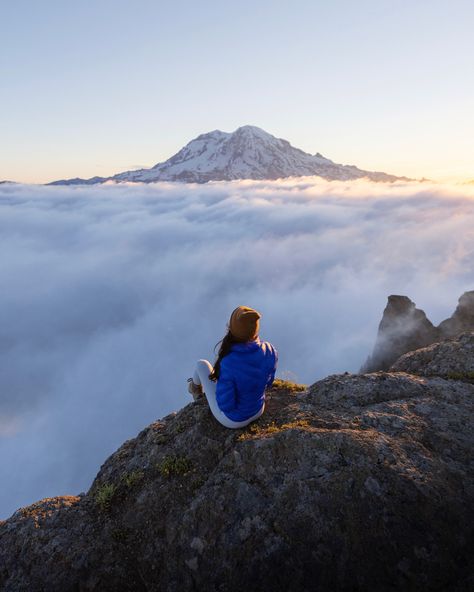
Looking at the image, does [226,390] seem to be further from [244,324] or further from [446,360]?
[446,360]

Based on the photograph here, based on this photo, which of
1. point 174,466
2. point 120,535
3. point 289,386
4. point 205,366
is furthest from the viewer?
point 289,386

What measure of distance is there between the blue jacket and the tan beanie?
0.23m

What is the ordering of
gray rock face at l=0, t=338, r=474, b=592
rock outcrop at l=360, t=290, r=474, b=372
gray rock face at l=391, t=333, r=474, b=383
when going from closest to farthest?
gray rock face at l=0, t=338, r=474, b=592
gray rock face at l=391, t=333, r=474, b=383
rock outcrop at l=360, t=290, r=474, b=372

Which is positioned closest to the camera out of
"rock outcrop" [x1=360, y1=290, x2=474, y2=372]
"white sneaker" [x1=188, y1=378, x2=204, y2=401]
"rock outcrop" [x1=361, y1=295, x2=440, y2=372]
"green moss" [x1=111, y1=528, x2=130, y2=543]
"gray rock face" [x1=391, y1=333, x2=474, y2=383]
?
"green moss" [x1=111, y1=528, x2=130, y2=543]

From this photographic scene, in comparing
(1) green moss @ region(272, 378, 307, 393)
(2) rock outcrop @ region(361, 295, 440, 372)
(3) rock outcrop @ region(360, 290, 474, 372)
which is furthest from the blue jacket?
(2) rock outcrop @ region(361, 295, 440, 372)

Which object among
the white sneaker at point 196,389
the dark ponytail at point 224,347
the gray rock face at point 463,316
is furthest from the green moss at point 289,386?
the gray rock face at point 463,316

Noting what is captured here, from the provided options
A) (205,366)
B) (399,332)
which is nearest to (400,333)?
(399,332)

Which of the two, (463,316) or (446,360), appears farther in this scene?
(463,316)

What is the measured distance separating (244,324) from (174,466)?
3440 mm

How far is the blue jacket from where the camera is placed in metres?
7.65

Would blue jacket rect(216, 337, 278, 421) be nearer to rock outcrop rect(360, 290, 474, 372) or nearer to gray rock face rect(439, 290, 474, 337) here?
gray rock face rect(439, 290, 474, 337)

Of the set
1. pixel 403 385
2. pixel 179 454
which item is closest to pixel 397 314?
pixel 403 385

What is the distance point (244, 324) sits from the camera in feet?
24.4

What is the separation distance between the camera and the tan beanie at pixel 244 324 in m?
7.43
